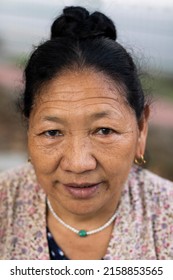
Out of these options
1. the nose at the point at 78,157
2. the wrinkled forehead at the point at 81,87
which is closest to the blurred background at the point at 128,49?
the wrinkled forehead at the point at 81,87

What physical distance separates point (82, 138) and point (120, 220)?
0.39 m

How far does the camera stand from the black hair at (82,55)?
1439mm

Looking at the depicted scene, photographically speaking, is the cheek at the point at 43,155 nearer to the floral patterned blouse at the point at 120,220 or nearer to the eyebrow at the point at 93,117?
the eyebrow at the point at 93,117

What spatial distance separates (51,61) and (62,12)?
0.73ft

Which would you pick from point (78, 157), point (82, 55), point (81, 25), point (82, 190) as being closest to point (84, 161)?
point (78, 157)

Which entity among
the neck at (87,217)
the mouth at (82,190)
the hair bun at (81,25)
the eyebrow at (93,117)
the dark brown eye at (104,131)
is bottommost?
the neck at (87,217)

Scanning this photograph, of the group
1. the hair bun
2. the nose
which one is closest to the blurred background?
the hair bun

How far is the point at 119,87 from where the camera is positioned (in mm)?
1467

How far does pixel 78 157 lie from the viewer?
1.38 m

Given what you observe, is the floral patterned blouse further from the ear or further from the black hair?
the black hair

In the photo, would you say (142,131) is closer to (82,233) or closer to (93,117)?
(93,117)

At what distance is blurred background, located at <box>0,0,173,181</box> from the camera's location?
1744 mm
